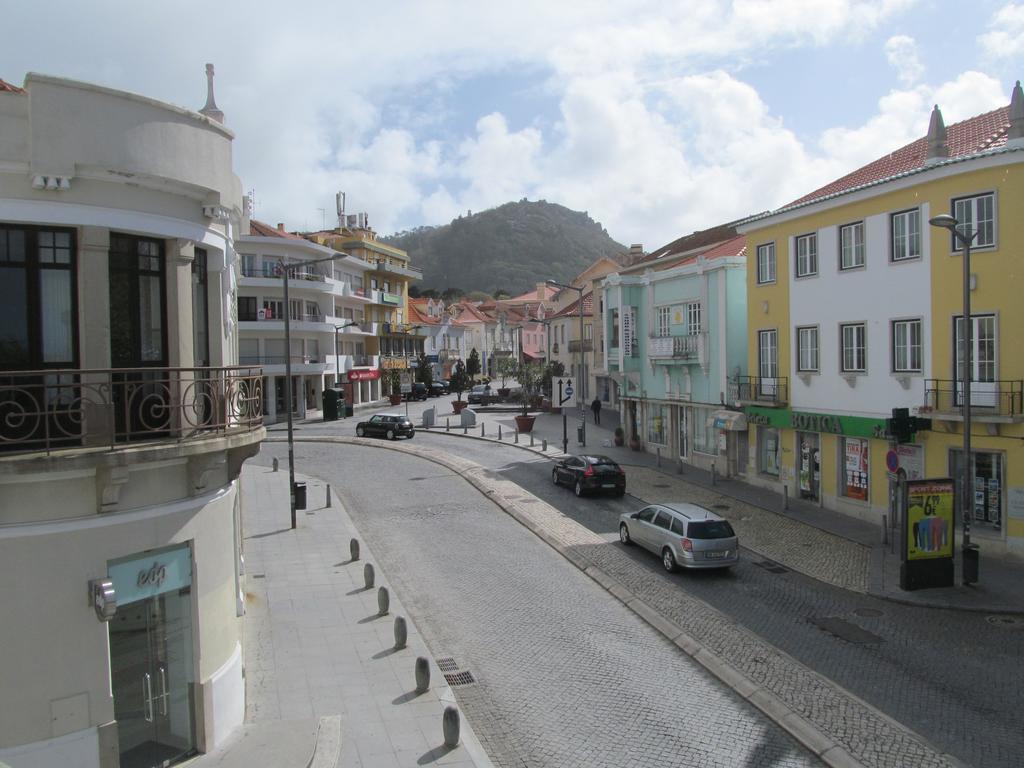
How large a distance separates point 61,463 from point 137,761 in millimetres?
3444

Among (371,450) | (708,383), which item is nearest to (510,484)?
(708,383)

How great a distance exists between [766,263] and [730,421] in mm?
5807

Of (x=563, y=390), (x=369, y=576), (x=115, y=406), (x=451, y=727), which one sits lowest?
(x=451, y=727)

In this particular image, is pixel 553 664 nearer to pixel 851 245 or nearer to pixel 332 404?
pixel 851 245

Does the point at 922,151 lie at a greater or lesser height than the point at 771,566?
greater

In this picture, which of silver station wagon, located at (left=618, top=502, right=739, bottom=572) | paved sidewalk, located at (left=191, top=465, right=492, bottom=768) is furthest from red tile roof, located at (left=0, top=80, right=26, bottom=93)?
silver station wagon, located at (left=618, top=502, right=739, bottom=572)

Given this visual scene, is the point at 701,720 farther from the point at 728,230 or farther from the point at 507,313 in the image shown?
the point at 507,313

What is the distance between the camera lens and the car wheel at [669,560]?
18.0 m

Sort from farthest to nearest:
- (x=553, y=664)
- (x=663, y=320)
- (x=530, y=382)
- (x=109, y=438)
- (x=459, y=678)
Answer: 1. (x=530, y=382)
2. (x=663, y=320)
3. (x=553, y=664)
4. (x=459, y=678)
5. (x=109, y=438)

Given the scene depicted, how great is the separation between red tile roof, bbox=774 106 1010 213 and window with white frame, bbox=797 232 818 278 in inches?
44.7

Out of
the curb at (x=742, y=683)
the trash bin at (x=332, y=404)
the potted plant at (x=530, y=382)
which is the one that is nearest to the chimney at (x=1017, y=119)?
the curb at (x=742, y=683)

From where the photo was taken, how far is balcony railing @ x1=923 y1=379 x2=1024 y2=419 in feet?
60.2

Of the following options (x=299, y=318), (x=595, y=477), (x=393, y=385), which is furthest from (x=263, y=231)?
(x=595, y=477)

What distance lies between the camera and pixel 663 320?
34.3 meters
